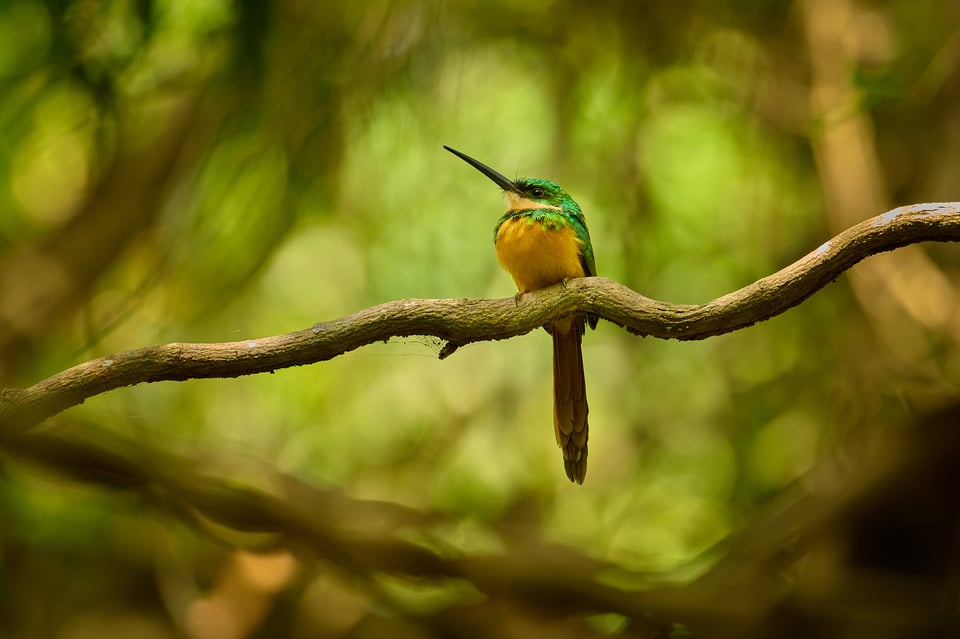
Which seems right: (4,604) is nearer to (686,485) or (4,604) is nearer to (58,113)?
(58,113)

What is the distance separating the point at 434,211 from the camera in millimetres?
3482

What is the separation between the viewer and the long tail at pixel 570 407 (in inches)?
78.5

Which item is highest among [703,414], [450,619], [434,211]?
[434,211]

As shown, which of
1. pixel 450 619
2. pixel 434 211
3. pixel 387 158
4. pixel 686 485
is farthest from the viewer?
pixel 686 485

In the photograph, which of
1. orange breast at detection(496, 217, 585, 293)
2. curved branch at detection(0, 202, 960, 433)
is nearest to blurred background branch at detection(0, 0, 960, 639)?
orange breast at detection(496, 217, 585, 293)

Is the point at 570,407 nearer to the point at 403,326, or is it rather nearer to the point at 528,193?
the point at 403,326

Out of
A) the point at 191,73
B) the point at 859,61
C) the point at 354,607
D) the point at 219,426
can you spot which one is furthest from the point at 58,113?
the point at 859,61

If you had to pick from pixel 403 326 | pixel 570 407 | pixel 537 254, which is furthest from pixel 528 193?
pixel 403 326

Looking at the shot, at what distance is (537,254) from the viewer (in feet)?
7.22

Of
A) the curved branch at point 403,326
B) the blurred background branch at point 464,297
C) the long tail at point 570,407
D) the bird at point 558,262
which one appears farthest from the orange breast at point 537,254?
the curved branch at point 403,326

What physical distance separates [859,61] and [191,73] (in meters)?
2.56

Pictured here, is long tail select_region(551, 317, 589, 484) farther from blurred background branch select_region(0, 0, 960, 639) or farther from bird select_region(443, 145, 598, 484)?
blurred background branch select_region(0, 0, 960, 639)

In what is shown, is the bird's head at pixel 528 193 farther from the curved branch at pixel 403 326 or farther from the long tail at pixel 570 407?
the curved branch at pixel 403 326

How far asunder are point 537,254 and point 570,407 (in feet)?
1.27
